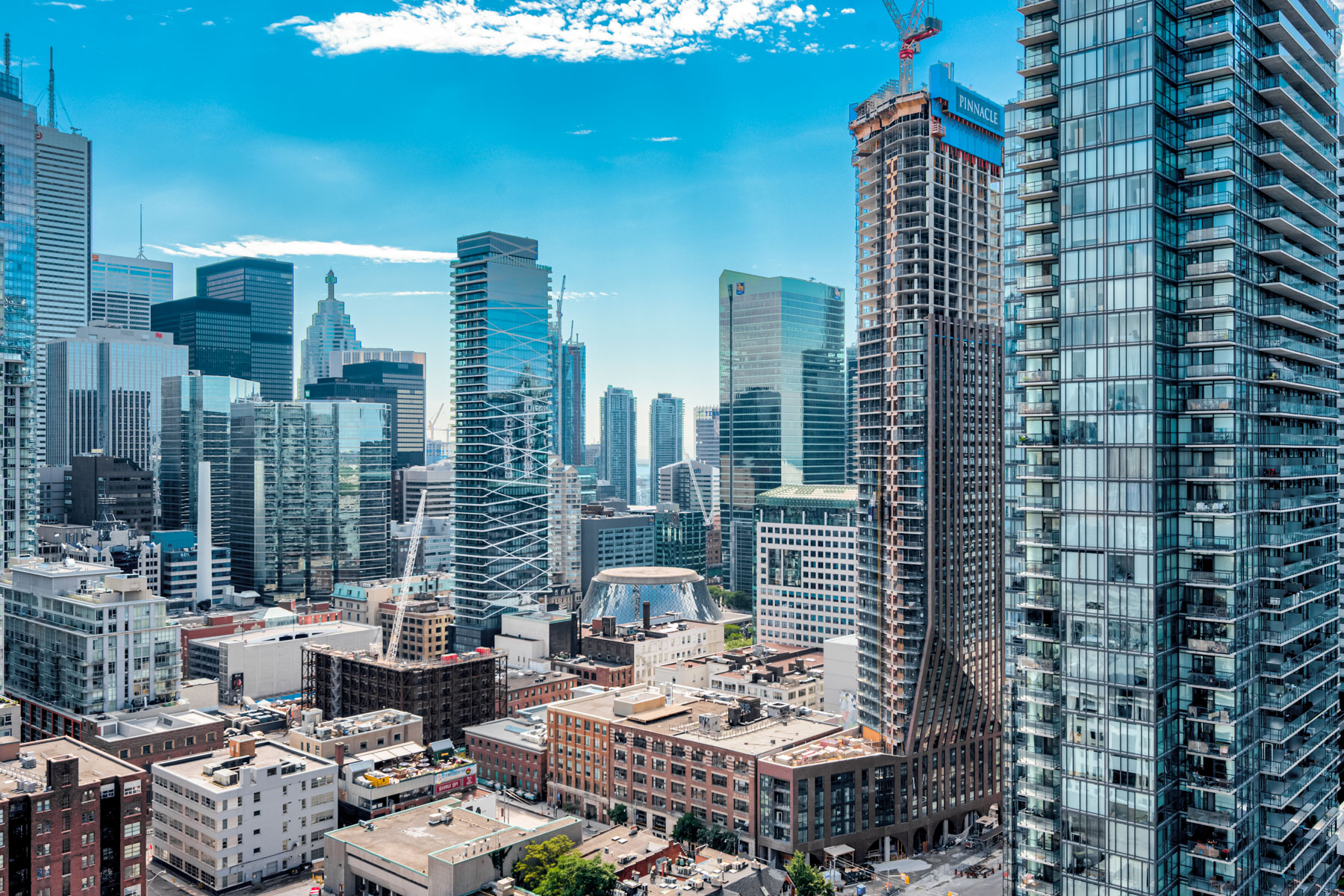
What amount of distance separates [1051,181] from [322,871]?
103 meters

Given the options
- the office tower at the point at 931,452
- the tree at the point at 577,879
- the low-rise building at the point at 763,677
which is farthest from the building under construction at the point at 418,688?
the tree at the point at 577,879

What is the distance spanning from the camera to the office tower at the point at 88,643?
475ft

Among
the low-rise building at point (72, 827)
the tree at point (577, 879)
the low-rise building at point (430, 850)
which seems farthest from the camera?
the low-rise building at point (430, 850)

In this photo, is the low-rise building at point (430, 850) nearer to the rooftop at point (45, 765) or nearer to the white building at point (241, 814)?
the white building at point (241, 814)

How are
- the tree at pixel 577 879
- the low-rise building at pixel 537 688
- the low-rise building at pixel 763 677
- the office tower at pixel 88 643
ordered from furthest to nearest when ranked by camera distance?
the low-rise building at pixel 537 688 → the low-rise building at pixel 763 677 → the office tower at pixel 88 643 → the tree at pixel 577 879

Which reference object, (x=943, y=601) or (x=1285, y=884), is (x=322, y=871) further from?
(x=1285, y=884)

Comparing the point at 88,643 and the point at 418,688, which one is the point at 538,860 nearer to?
the point at 418,688

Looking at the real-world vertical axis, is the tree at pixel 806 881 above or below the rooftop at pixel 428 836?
below

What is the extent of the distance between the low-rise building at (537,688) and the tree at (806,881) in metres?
78.5

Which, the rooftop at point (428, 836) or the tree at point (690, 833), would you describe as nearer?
the rooftop at point (428, 836)

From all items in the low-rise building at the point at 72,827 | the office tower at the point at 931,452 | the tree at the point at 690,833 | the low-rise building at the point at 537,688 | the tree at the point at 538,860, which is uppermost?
the office tower at the point at 931,452

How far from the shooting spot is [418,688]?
162 meters

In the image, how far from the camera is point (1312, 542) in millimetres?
81438

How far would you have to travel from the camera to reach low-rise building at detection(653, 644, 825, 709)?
572ft
